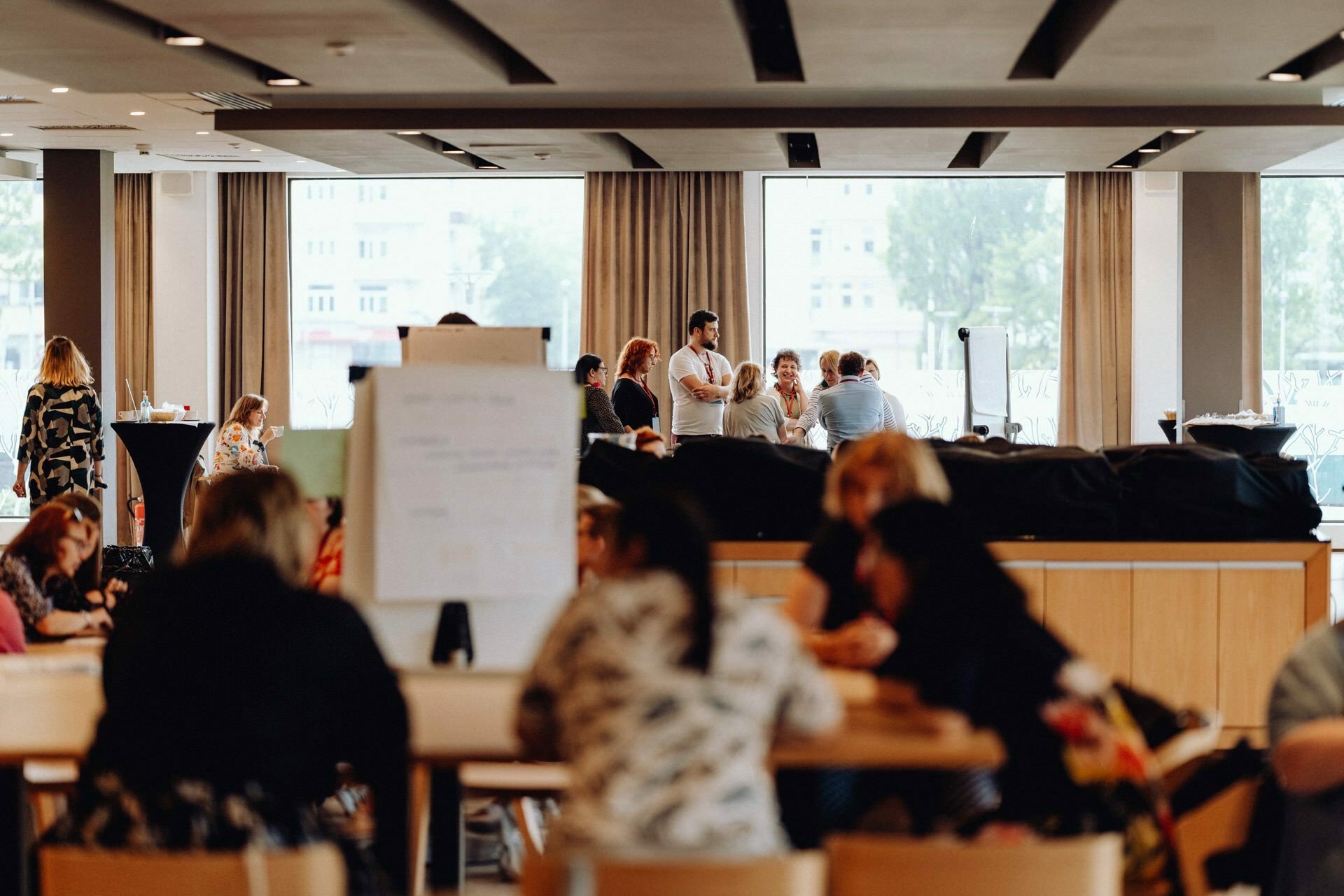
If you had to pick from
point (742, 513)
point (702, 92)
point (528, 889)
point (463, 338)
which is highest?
point (702, 92)

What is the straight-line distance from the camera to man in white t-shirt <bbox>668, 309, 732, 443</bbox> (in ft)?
30.5

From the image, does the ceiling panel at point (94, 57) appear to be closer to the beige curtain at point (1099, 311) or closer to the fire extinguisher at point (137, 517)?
the fire extinguisher at point (137, 517)

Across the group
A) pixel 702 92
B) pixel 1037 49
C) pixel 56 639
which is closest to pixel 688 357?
pixel 702 92

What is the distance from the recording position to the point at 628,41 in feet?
20.5

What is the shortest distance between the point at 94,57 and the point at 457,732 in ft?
17.0

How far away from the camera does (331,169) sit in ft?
40.4

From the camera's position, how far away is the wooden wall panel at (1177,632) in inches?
209

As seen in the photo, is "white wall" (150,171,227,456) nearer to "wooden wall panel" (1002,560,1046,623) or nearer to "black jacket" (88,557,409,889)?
"wooden wall panel" (1002,560,1046,623)

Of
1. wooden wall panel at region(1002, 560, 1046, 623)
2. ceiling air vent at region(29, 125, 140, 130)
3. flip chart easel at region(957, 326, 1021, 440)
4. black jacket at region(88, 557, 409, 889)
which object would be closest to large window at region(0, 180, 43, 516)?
ceiling air vent at region(29, 125, 140, 130)

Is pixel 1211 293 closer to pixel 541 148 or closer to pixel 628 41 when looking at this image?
pixel 541 148

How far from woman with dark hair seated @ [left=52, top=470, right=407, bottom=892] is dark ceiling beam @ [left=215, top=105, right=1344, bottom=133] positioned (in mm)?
6112

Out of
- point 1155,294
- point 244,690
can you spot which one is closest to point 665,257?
point 1155,294

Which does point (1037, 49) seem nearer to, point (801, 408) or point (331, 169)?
point (801, 408)

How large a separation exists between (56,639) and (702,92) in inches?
185
